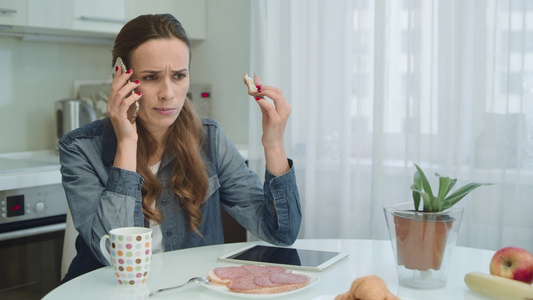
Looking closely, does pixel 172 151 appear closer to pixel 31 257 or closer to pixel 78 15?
pixel 31 257

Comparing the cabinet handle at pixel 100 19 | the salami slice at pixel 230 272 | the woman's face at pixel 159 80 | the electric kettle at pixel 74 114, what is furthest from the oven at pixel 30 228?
the salami slice at pixel 230 272

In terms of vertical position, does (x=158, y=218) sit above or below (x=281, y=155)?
below

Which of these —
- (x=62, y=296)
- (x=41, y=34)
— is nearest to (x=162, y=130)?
(x=62, y=296)

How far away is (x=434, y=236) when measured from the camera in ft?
3.57

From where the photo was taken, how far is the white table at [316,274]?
1.10 m

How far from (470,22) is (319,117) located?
2.34ft

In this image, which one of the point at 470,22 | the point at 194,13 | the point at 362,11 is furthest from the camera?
the point at 194,13

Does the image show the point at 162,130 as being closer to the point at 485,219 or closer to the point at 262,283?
the point at 262,283

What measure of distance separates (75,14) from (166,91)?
1.23 metres

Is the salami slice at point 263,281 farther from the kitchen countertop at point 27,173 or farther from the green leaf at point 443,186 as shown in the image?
the kitchen countertop at point 27,173

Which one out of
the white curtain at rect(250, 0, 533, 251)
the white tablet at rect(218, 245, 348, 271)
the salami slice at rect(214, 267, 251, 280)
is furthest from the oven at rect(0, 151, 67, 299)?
the salami slice at rect(214, 267, 251, 280)

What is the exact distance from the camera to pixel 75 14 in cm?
259

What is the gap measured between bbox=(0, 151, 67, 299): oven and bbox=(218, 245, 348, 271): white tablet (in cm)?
106

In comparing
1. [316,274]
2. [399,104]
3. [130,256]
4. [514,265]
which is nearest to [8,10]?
[399,104]
